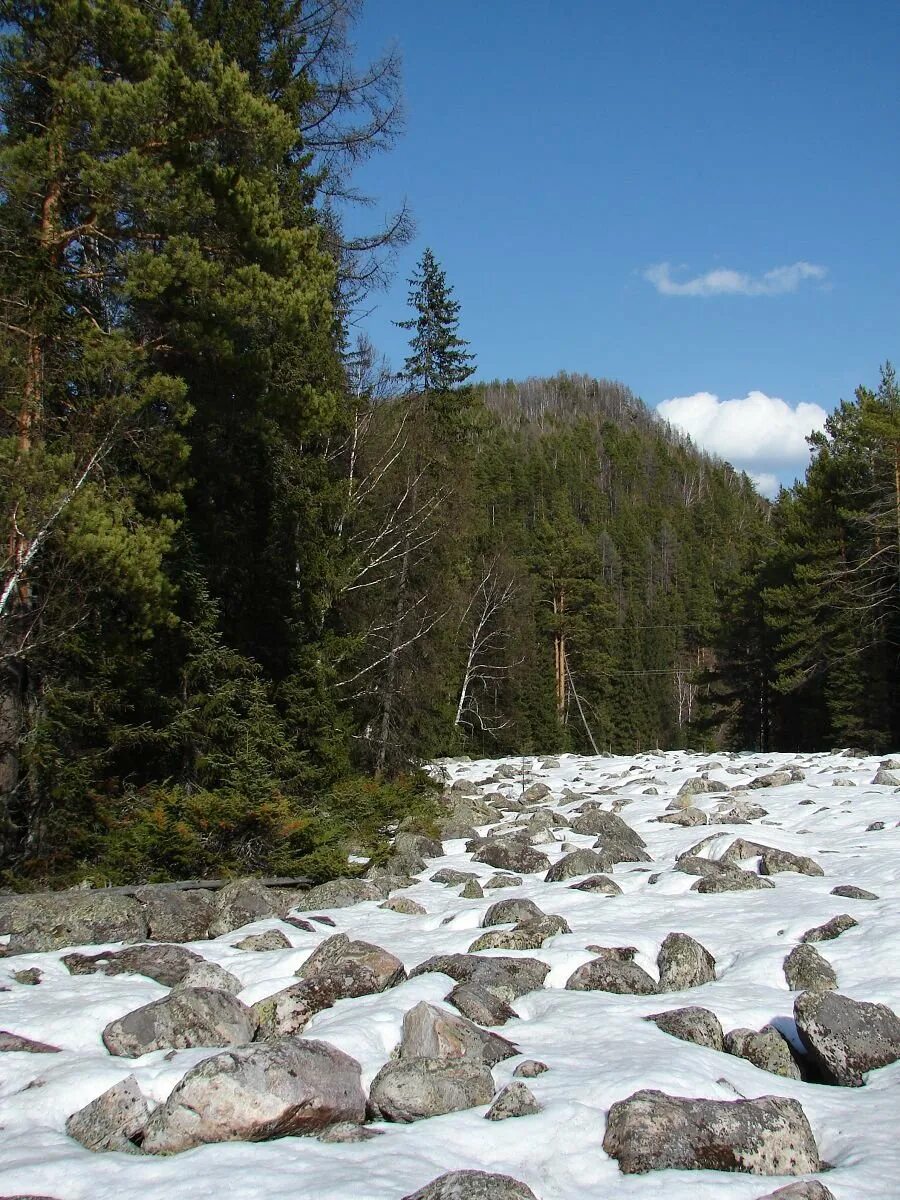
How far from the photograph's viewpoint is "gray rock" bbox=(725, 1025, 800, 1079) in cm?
438

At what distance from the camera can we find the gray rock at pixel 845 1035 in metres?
4.27

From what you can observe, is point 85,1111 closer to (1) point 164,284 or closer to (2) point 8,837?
(2) point 8,837

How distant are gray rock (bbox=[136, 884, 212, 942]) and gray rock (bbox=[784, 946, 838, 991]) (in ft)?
14.1

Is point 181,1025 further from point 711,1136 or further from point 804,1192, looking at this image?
point 804,1192

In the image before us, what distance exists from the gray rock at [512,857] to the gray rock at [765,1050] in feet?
15.5

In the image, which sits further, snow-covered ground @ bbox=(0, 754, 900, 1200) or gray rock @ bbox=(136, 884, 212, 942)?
gray rock @ bbox=(136, 884, 212, 942)

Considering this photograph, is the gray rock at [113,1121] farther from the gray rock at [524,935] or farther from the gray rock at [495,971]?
the gray rock at [524,935]

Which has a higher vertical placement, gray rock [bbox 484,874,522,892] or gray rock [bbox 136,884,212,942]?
gray rock [bbox 136,884,212,942]

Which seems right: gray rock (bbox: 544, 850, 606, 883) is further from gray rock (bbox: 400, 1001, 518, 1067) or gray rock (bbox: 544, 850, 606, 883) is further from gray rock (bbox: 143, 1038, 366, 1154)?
gray rock (bbox: 143, 1038, 366, 1154)

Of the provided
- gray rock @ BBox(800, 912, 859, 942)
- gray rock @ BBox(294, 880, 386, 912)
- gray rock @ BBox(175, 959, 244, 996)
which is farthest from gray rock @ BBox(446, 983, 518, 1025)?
gray rock @ BBox(294, 880, 386, 912)

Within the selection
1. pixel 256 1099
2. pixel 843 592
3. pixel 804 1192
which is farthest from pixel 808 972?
pixel 843 592

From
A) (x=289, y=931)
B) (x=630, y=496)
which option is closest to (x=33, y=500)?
(x=289, y=931)

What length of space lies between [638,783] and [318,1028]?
12890 millimetres

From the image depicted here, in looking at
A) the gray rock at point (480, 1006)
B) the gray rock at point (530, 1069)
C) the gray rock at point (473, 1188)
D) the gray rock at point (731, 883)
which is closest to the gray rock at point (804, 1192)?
the gray rock at point (473, 1188)
